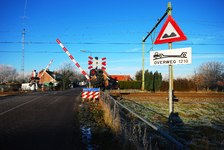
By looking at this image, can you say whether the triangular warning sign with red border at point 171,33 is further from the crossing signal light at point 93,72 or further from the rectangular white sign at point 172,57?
the crossing signal light at point 93,72

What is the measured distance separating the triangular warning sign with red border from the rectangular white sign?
0.36 metres

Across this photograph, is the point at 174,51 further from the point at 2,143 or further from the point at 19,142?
the point at 2,143

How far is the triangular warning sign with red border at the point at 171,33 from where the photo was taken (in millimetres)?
2797

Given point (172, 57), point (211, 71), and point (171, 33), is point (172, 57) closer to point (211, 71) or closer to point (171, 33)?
point (171, 33)

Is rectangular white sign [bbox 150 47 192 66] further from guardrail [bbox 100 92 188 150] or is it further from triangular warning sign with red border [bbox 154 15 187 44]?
guardrail [bbox 100 92 188 150]

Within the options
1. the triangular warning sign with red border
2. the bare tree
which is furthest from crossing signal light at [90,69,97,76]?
the bare tree

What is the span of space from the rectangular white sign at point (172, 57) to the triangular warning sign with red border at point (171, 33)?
0.36m

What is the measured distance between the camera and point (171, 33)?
287 centimetres

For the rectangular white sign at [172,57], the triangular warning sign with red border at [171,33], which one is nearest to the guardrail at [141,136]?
the rectangular white sign at [172,57]

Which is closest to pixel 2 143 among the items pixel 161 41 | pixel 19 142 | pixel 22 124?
pixel 19 142

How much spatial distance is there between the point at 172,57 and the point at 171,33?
58 centimetres

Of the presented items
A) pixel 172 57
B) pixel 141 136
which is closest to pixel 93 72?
pixel 141 136

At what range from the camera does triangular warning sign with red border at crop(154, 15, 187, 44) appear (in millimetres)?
2797

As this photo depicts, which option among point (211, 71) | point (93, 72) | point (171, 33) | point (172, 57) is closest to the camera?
point (172, 57)
